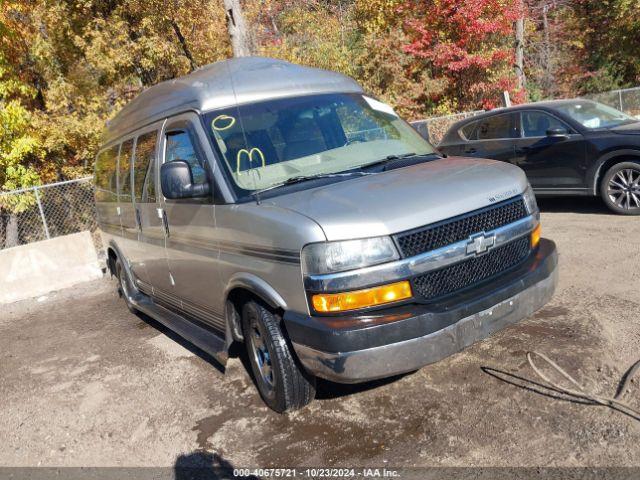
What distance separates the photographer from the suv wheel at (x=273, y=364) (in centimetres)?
380

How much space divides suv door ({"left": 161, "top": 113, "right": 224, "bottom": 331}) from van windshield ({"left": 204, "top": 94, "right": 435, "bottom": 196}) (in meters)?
0.21

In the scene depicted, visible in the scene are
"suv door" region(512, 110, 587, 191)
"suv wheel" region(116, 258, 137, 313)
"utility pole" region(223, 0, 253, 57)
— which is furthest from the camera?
"utility pole" region(223, 0, 253, 57)

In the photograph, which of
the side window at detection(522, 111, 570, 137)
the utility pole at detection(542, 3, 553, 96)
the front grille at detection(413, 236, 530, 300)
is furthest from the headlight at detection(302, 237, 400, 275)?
the utility pole at detection(542, 3, 553, 96)

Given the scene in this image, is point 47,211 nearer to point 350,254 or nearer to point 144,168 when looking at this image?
point 144,168

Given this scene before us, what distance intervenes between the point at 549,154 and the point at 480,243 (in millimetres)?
5902

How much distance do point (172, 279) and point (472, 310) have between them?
282 cm

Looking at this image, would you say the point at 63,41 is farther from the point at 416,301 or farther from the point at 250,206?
the point at 416,301

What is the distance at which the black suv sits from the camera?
Result: 820 centimetres

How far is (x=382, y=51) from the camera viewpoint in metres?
21.6

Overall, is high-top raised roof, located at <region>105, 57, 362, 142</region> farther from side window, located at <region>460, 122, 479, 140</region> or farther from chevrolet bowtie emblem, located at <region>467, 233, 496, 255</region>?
side window, located at <region>460, 122, 479, 140</region>

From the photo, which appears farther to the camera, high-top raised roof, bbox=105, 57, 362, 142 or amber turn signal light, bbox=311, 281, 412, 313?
high-top raised roof, bbox=105, 57, 362, 142

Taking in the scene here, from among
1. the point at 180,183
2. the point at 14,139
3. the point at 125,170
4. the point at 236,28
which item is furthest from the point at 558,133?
the point at 14,139

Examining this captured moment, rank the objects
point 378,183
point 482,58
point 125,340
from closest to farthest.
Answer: point 378,183 → point 125,340 → point 482,58

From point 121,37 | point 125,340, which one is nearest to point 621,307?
point 125,340
